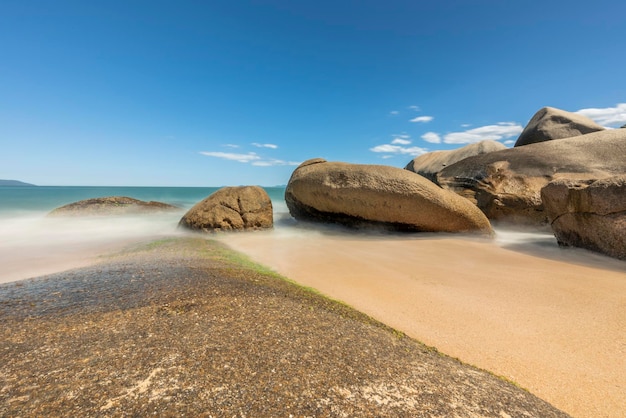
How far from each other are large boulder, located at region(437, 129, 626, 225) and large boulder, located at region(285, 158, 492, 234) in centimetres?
140

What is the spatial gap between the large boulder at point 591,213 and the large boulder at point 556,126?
7.63 m

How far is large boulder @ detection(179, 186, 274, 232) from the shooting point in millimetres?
7621

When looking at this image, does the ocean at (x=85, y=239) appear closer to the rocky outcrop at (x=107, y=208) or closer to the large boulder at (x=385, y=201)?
the large boulder at (x=385, y=201)

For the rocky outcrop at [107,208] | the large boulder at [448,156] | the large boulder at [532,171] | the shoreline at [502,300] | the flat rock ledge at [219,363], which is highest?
the large boulder at [448,156]

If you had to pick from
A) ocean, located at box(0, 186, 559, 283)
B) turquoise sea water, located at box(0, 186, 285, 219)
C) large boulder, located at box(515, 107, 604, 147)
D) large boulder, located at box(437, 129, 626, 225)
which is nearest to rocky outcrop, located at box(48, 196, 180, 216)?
ocean, located at box(0, 186, 559, 283)

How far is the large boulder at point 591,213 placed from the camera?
4445 millimetres

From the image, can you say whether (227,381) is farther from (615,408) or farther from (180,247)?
(180,247)

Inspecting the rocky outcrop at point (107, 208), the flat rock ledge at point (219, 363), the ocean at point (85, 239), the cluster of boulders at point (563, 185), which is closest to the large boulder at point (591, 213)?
the cluster of boulders at point (563, 185)

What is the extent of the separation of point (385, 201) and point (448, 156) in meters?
9.62

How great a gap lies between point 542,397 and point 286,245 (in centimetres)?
490

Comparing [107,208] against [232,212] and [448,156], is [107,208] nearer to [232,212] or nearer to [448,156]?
[232,212]

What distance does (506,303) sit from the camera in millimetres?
2859

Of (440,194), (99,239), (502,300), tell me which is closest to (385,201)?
(440,194)

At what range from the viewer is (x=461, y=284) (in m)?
3.45
